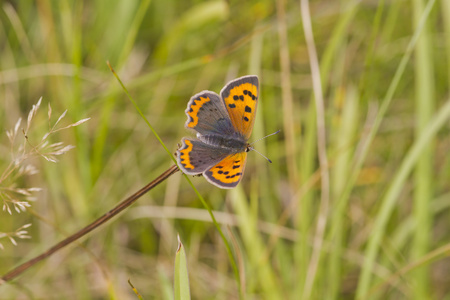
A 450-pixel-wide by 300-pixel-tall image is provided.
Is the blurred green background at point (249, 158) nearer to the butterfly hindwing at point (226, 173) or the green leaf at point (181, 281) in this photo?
the butterfly hindwing at point (226, 173)

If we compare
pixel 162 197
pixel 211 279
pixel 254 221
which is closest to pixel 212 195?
pixel 162 197

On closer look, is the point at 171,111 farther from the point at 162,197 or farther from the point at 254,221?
the point at 254,221

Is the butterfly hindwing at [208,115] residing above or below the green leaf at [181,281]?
above

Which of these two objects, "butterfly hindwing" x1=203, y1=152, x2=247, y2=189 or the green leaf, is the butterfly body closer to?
"butterfly hindwing" x1=203, y1=152, x2=247, y2=189

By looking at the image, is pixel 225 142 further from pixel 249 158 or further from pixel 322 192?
pixel 249 158

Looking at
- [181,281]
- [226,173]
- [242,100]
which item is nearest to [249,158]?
[242,100]

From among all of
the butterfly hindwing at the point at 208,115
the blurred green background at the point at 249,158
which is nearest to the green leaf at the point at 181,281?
the butterfly hindwing at the point at 208,115


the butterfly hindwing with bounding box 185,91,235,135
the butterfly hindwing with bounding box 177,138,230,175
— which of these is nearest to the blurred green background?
the butterfly hindwing with bounding box 185,91,235,135
